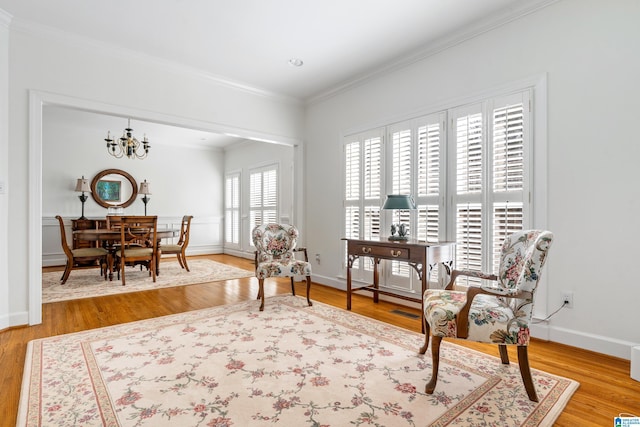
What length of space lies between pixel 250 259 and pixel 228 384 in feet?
18.1

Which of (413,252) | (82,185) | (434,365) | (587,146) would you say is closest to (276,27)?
(413,252)

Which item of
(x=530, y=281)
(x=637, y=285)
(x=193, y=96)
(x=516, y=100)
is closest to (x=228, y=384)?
(x=530, y=281)

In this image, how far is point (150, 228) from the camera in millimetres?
5238

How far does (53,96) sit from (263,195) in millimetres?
4334

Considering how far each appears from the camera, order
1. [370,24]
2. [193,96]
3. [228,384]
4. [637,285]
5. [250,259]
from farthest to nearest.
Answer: [250,259] → [193,96] → [370,24] → [637,285] → [228,384]

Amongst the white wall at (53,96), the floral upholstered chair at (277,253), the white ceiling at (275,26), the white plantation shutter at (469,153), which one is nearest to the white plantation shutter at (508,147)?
the white plantation shutter at (469,153)

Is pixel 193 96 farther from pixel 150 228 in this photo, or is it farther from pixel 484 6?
pixel 484 6

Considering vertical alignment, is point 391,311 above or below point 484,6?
below

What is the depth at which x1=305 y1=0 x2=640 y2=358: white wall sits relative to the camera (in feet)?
7.73

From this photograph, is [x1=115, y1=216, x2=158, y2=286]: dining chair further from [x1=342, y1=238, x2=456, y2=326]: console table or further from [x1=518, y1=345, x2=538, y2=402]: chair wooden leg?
[x1=518, y1=345, x2=538, y2=402]: chair wooden leg

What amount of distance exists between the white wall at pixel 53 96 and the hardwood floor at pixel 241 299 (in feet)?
1.44

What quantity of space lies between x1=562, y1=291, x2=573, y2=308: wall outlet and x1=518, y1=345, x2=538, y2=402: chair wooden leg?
1144 millimetres

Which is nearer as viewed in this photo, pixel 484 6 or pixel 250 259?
pixel 484 6

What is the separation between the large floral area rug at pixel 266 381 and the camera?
5.53 ft
